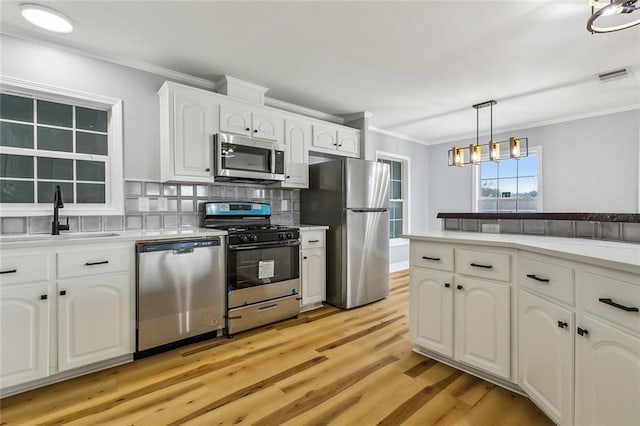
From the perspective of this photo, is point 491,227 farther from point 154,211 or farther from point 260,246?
point 154,211

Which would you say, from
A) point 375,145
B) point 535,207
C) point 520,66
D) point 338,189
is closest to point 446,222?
point 338,189

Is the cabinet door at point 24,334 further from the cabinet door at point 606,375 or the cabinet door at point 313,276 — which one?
the cabinet door at point 606,375

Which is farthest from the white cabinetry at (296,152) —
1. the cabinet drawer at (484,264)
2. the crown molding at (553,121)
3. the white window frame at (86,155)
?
the crown molding at (553,121)

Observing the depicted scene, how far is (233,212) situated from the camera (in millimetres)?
3273

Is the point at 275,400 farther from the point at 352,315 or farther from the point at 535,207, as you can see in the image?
the point at 535,207

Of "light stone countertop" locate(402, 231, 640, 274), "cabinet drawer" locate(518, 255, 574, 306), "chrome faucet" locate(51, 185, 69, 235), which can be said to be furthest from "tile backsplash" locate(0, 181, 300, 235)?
"cabinet drawer" locate(518, 255, 574, 306)

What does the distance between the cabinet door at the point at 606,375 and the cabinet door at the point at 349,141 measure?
10.5ft

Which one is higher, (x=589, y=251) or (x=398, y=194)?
(x=398, y=194)

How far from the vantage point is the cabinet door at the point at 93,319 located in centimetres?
201

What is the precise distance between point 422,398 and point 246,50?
289 cm

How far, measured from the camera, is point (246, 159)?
309cm

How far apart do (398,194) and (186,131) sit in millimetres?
3971

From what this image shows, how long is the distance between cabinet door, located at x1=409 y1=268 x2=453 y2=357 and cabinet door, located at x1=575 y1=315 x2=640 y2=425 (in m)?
0.81

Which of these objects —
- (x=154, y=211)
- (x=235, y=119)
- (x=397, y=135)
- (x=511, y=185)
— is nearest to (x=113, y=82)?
(x=235, y=119)
